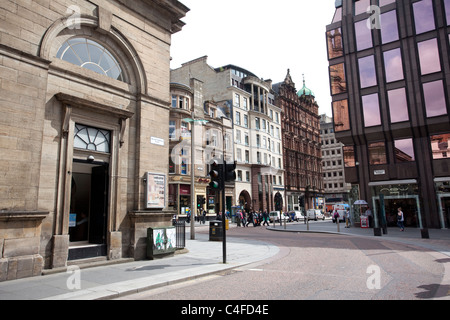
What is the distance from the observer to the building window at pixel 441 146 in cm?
2472

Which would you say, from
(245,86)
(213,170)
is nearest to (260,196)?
(245,86)

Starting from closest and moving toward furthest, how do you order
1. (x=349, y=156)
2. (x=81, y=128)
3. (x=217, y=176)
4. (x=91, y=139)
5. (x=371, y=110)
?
(x=81, y=128) → (x=217, y=176) → (x=91, y=139) → (x=371, y=110) → (x=349, y=156)

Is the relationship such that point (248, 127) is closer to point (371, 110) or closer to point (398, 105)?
point (371, 110)

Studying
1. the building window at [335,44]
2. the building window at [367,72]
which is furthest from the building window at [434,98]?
the building window at [335,44]

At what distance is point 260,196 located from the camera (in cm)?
5281

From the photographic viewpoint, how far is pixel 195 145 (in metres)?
40.6

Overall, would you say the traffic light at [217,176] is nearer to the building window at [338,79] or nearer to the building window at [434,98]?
the building window at [434,98]

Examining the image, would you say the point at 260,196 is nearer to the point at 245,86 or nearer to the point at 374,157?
the point at 245,86

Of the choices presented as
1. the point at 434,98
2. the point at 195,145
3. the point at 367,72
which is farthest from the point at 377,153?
the point at 195,145

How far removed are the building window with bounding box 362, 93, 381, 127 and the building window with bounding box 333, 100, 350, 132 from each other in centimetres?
156

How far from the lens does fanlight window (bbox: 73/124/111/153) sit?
9852 mm

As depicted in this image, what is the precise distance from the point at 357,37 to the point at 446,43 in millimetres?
→ 7055

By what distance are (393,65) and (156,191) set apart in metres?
25.1
